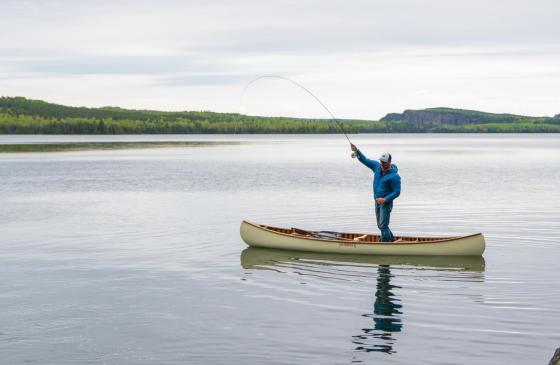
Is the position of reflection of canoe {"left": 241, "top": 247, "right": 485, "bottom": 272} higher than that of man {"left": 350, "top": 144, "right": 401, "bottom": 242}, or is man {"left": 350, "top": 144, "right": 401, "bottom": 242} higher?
man {"left": 350, "top": 144, "right": 401, "bottom": 242}

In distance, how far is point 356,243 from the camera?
19.5 meters

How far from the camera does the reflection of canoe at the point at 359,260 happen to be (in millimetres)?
18812

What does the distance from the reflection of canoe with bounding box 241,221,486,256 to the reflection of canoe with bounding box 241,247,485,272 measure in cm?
17

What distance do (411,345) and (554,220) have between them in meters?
17.0

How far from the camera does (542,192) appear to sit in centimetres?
3862

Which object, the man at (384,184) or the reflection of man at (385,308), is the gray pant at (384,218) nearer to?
the man at (384,184)

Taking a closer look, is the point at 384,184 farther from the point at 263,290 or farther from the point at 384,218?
the point at 263,290

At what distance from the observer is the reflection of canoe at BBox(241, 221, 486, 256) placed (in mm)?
19047

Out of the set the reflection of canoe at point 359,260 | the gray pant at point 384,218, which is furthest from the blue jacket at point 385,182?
the reflection of canoe at point 359,260

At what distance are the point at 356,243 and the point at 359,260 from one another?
0.45 meters

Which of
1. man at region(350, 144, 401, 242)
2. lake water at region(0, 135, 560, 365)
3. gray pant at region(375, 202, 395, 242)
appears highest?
man at region(350, 144, 401, 242)

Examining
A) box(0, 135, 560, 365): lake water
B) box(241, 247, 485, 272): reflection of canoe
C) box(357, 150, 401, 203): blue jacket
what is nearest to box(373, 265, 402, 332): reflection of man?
box(0, 135, 560, 365): lake water

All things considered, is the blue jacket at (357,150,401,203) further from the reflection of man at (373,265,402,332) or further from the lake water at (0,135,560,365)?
the reflection of man at (373,265,402,332)

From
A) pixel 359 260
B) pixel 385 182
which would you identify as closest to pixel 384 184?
pixel 385 182
